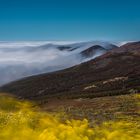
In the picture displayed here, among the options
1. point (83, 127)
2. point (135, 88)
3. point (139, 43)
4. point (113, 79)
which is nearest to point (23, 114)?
point (83, 127)

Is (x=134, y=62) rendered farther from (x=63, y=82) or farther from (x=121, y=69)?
(x=63, y=82)

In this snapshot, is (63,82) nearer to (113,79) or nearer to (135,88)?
(113,79)

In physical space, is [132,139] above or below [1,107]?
below

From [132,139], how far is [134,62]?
13350 centimetres

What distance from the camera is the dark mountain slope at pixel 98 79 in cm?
11194

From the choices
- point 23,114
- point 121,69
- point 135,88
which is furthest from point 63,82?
point 23,114

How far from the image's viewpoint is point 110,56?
554 feet

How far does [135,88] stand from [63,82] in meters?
49.9

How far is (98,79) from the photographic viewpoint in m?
132

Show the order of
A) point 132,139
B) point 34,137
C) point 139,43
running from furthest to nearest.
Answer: point 139,43
point 132,139
point 34,137

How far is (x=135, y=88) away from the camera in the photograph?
326 ft

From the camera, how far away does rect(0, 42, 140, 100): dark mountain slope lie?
11194 cm

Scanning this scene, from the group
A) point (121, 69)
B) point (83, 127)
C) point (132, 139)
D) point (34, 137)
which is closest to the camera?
point (34, 137)

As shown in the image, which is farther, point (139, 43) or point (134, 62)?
point (139, 43)
